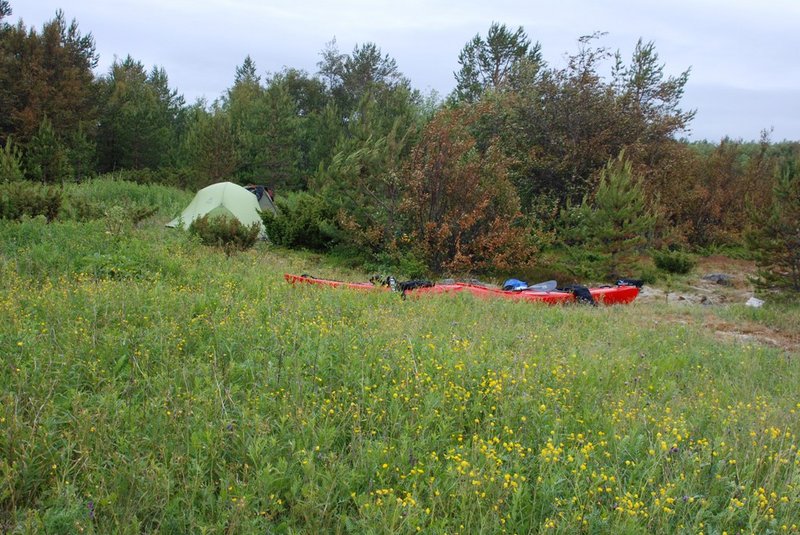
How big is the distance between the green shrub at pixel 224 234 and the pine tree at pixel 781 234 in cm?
915

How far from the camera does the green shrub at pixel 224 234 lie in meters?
11.5

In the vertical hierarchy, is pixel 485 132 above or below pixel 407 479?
above

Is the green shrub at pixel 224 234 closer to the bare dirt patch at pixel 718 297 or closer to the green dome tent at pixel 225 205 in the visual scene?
the green dome tent at pixel 225 205

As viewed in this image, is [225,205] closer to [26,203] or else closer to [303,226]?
[303,226]

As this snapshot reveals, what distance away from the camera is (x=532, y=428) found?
357 cm

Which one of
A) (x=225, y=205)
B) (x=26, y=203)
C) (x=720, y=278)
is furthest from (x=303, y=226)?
(x=720, y=278)

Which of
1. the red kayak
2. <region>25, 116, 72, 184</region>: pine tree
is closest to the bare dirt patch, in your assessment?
the red kayak

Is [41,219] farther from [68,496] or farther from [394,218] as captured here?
[68,496]

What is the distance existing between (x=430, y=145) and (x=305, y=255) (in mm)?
3717

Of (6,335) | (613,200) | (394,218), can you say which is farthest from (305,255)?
(6,335)

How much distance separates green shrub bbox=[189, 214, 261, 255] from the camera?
11.5 metres

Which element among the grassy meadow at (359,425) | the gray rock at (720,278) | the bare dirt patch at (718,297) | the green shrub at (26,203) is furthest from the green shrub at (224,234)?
the gray rock at (720,278)

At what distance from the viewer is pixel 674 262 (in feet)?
51.3

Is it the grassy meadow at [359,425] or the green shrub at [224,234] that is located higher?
the green shrub at [224,234]
